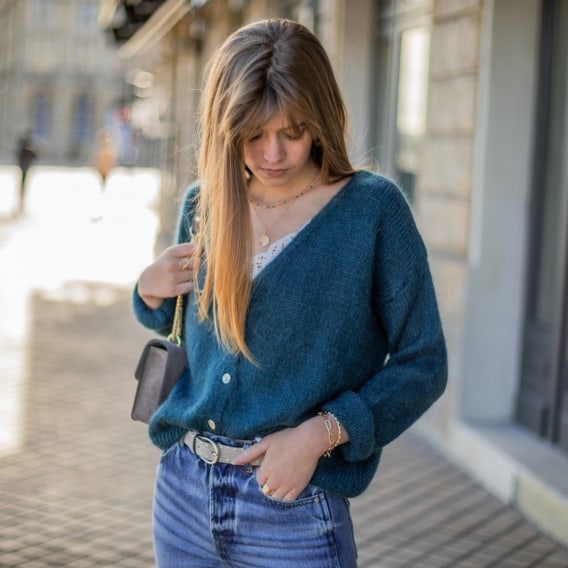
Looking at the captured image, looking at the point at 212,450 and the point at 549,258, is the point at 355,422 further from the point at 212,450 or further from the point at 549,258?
the point at 549,258

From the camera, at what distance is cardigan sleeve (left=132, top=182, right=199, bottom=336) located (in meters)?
2.42

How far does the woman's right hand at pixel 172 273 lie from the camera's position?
2330 millimetres

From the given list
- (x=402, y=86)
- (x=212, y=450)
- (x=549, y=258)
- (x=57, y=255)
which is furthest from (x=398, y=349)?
(x=57, y=255)

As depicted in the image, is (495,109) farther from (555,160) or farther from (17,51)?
(17,51)

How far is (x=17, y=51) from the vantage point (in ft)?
262

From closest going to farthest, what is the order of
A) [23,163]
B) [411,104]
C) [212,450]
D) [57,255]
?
[212,450] < [411,104] < [57,255] < [23,163]

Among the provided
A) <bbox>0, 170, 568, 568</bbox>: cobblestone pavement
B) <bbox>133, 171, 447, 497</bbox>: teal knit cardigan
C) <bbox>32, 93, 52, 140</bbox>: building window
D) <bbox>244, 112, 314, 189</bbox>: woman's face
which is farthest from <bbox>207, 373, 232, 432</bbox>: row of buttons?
<bbox>32, 93, 52, 140</bbox>: building window

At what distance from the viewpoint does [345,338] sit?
7.03 ft

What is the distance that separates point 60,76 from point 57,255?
64542 millimetres

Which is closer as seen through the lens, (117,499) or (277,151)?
(277,151)

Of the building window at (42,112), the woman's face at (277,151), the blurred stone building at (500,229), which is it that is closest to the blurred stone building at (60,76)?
the building window at (42,112)

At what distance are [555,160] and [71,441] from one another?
310cm

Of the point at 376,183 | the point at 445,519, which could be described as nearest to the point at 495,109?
the point at 445,519

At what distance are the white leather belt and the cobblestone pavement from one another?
2.68 m
